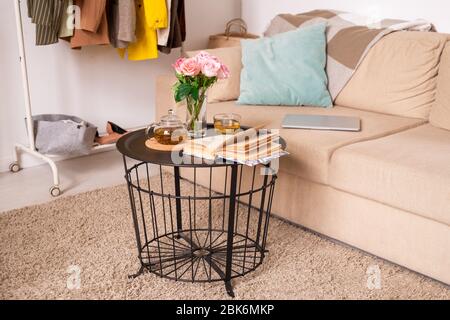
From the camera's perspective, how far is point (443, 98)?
89.0 inches

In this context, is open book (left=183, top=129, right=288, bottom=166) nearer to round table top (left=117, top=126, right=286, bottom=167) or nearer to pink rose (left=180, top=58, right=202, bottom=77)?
round table top (left=117, top=126, right=286, bottom=167)

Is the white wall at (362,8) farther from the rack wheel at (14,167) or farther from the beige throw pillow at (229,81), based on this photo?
the rack wheel at (14,167)

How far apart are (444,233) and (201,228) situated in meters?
0.93

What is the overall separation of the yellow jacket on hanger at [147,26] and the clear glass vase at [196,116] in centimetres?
111

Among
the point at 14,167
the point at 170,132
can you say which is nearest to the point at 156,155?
the point at 170,132

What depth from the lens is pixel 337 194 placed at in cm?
202

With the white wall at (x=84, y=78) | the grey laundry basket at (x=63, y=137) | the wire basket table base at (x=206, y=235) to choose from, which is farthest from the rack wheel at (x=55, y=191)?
the white wall at (x=84, y=78)

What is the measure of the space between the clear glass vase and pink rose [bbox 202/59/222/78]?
10 cm

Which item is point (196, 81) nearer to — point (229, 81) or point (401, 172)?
point (401, 172)

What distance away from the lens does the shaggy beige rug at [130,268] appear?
5.71 feet

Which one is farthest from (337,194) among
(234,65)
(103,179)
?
(103,179)

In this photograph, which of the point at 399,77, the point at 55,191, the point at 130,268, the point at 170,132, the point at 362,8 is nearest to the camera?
the point at 170,132

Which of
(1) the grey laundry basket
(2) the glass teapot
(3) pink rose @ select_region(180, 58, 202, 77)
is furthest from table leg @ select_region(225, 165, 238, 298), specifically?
(1) the grey laundry basket

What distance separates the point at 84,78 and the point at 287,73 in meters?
1.22
